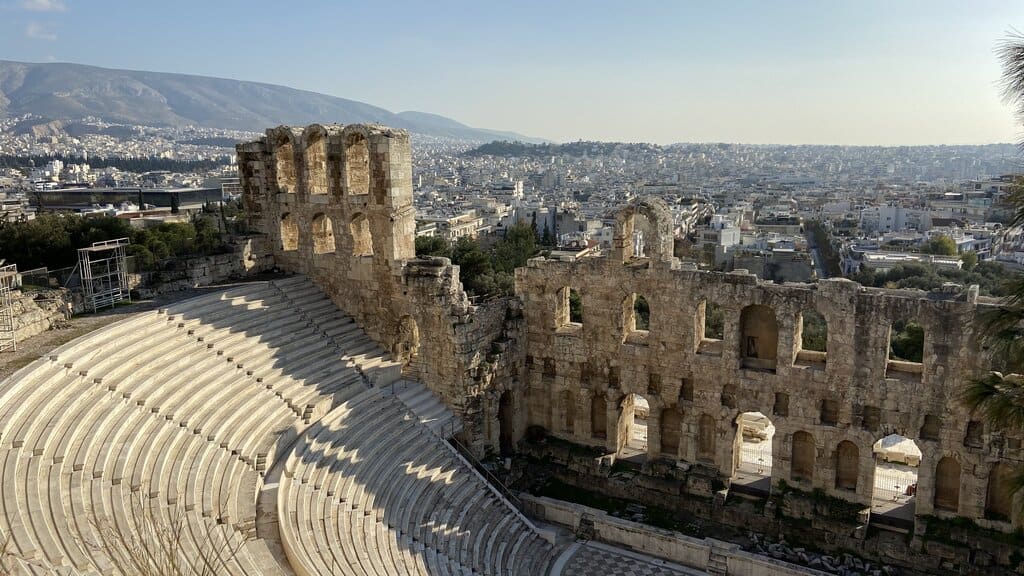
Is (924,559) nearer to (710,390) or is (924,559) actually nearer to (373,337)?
(710,390)

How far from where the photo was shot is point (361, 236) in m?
24.5

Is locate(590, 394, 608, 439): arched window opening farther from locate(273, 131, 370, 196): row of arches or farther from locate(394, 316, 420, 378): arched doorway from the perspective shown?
locate(273, 131, 370, 196): row of arches

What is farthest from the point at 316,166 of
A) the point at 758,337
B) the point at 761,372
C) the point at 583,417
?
the point at 761,372

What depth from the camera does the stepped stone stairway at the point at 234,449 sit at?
1260 cm

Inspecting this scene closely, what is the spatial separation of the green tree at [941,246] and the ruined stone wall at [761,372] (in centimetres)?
6429

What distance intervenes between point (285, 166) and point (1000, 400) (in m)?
22.0

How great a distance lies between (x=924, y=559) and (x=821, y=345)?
1776 centimetres

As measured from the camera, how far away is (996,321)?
9422 millimetres

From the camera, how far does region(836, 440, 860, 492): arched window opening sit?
19578 millimetres

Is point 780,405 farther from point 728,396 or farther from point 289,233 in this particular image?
point 289,233

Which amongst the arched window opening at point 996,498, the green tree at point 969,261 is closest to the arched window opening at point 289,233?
the arched window opening at point 996,498

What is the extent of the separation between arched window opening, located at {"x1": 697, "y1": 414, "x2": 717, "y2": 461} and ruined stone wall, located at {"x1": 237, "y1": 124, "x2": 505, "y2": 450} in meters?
6.33

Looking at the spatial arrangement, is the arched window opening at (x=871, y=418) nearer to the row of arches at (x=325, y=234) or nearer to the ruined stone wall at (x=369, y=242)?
the ruined stone wall at (x=369, y=242)

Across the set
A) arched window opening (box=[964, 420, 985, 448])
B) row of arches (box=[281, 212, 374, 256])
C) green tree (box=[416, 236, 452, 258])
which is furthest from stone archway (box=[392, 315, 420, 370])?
green tree (box=[416, 236, 452, 258])
